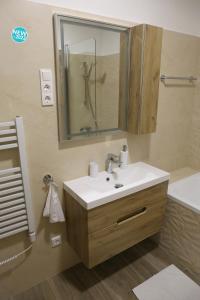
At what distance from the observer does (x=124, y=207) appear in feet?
4.93

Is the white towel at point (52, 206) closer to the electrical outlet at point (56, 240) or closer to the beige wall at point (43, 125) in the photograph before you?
the beige wall at point (43, 125)

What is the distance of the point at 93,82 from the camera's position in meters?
1.58

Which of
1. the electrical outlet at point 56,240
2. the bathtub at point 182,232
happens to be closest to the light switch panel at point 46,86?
the electrical outlet at point 56,240

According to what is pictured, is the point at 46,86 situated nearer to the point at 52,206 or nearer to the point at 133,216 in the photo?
the point at 52,206

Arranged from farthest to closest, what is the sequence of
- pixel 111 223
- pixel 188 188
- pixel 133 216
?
pixel 188 188 → pixel 133 216 → pixel 111 223

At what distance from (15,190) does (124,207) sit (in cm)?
73

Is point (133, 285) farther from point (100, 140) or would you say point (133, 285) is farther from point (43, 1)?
point (43, 1)

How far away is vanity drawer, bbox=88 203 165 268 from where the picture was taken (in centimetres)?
145

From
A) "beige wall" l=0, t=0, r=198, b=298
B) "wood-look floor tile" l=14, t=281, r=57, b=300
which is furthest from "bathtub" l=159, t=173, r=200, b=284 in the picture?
"wood-look floor tile" l=14, t=281, r=57, b=300

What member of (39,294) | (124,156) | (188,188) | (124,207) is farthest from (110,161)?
(39,294)

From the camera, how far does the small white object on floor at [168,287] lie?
1.59 meters

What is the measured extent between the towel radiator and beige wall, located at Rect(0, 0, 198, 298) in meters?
0.08

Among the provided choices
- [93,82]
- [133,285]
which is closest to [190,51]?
[93,82]

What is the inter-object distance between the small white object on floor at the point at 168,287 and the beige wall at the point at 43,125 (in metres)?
0.63
